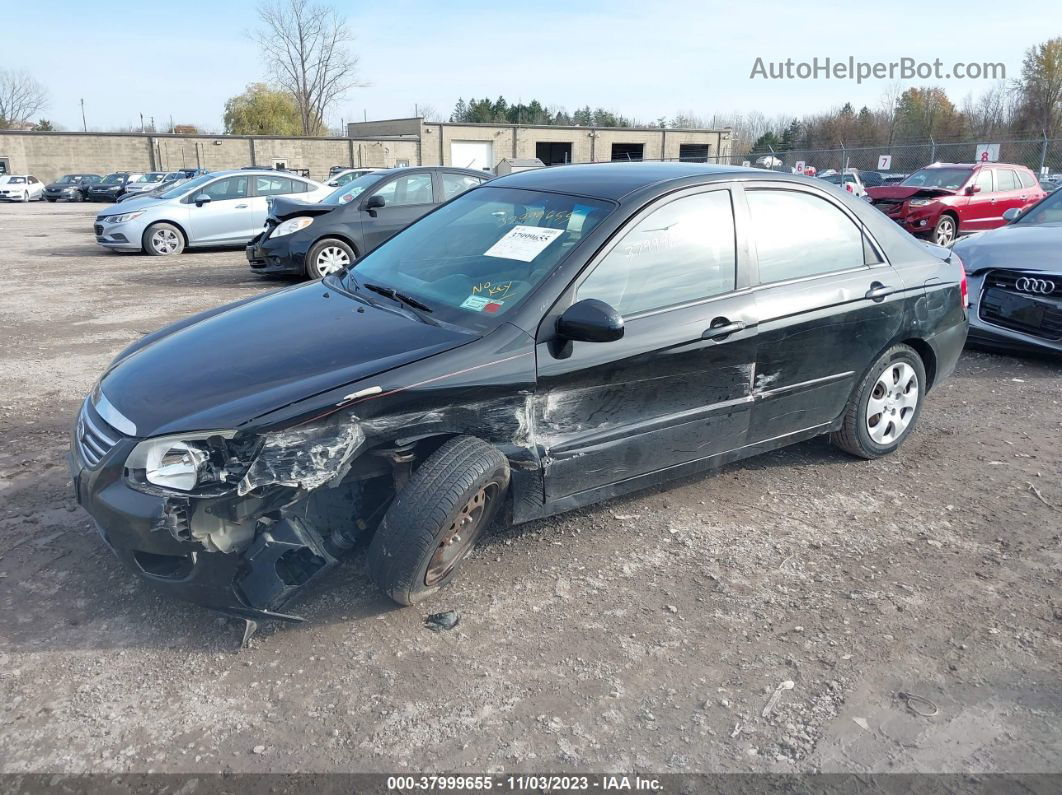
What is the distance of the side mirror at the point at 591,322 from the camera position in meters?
Result: 3.13

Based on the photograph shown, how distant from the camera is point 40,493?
13.6 feet

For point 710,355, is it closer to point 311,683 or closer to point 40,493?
point 311,683

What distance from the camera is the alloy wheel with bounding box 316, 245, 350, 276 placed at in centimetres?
1075

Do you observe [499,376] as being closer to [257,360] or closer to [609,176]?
[257,360]

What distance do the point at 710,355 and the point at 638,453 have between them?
0.57m

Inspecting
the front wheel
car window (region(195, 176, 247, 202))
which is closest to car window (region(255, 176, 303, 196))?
car window (region(195, 176, 247, 202))

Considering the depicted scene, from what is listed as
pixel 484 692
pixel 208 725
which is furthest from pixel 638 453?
pixel 208 725

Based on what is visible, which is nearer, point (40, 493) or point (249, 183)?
point (40, 493)

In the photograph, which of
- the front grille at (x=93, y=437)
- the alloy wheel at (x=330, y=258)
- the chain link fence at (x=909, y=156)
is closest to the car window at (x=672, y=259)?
the front grille at (x=93, y=437)

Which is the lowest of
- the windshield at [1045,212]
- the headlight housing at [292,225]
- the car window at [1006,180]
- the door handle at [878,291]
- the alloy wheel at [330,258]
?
the alloy wheel at [330,258]

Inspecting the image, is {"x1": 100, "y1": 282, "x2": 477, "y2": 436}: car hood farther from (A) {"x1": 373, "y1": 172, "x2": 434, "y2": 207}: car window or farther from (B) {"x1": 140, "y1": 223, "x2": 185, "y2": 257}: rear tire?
(B) {"x1": 140, "y1": 223, "x2": 185, "y2": 257}: rear tire

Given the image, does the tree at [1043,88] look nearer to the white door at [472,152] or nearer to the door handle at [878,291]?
the white door at [472,152]

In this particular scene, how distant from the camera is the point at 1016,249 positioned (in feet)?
22.3

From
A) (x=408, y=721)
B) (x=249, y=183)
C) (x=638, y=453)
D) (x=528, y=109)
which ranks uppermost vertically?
(x=528, y=109)
